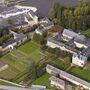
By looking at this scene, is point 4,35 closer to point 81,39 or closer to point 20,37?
point 20,37

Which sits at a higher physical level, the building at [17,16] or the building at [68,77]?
the building at [17,16]

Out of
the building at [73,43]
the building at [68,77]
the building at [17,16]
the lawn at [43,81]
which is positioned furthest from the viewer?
the building at [17,16]

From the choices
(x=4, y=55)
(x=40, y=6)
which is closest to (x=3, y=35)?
(x=4, y=55)

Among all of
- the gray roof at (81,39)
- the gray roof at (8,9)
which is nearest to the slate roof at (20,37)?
the gray roof at (81,39)

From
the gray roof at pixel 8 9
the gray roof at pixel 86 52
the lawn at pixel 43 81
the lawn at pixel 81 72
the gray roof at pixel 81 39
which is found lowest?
the lawn at pixel 43 81

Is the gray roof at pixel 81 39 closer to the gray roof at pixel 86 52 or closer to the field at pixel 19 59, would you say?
the gray roof at pixel 86 52

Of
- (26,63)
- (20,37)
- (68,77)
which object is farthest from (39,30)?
(68,77)

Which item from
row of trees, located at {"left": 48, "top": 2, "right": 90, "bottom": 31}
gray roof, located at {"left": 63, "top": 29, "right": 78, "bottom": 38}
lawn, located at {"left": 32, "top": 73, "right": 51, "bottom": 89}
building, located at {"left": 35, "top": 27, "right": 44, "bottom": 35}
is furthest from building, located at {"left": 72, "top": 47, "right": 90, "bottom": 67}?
row of trees, located at {"left": 48, "top": 2, "right": 90, "bottom": 31}
